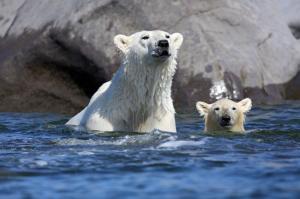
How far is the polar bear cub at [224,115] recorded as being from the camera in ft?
37.9

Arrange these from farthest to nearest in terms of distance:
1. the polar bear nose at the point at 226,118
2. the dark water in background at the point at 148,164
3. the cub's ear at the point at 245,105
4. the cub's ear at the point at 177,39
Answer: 1. the cub's ear at the point at 245,105
2. the polar bear nose at the point at 226,118
3. the cub's ear at the point at 177,39
4. the dark water in background at the point at 148,164

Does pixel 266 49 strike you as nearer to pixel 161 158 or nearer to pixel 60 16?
pixel 60 16

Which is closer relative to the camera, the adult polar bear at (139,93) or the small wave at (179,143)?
the small wave at (179,143)

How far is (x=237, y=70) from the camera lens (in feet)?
50.2

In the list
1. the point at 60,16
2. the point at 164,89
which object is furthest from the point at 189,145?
the point at 60,16

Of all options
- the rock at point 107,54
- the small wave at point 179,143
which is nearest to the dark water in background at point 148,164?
the small wave at point 179,143

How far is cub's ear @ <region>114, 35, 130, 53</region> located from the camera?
11.1 m

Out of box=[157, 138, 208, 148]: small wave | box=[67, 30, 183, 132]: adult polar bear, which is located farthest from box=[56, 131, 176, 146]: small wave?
box=[67, 30, 183, 132]: adult polar bear

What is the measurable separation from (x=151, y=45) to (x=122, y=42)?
22.9 inches

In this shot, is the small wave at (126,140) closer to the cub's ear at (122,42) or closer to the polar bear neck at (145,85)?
the polar bear neck at (145,85)

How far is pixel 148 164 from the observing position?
8.11 m

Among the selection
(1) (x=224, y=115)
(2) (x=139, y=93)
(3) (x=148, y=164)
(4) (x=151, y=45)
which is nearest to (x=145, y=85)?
(2) (x=139, y=93)

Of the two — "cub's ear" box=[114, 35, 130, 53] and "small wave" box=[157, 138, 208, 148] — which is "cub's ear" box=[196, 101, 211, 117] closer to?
"cub's ear" box=[114, 35, 130, 53]

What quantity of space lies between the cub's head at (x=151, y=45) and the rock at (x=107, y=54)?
368cm
